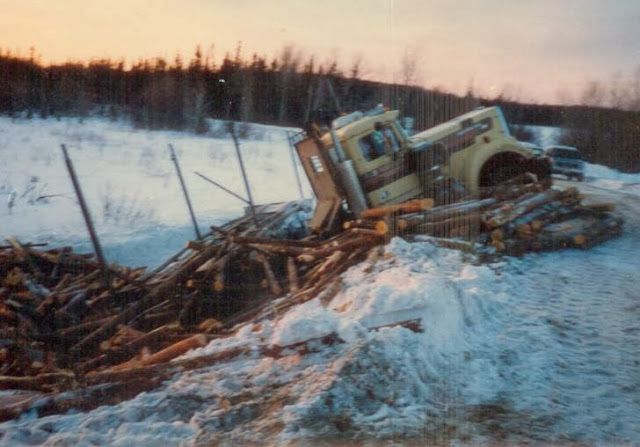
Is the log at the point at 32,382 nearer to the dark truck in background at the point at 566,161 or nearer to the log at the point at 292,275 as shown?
the log at the point at 292,275

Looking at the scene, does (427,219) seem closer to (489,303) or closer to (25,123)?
(489,303)

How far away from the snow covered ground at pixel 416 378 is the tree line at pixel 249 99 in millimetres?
5844

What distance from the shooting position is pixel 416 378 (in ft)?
16.6

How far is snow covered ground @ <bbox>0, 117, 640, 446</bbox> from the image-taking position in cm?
441

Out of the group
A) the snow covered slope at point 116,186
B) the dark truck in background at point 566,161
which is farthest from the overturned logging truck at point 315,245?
the dark truck in background at point 566,161

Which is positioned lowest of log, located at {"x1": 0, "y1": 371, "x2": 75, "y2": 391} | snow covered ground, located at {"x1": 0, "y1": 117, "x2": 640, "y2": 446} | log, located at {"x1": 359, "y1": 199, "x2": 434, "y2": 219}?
log, located at {"x1": 0, "y1": 371, "x2": 75, "y2": 391}

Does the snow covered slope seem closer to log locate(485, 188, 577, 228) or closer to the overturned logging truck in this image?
the overturned logging truck

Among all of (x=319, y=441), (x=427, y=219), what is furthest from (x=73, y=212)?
(x=319, y=441)

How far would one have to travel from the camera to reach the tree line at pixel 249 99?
560 inches

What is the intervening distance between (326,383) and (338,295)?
2.30 meters

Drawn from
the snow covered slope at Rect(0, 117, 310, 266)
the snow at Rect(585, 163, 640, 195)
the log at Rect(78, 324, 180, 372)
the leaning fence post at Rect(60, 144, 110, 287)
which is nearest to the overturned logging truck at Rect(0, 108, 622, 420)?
the log at Rect(78, 324, 180, 372)

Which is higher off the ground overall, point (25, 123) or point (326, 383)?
point (25, 123)

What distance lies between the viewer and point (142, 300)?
1024 centimetres

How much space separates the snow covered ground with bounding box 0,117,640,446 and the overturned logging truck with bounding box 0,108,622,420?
1.18 metres
